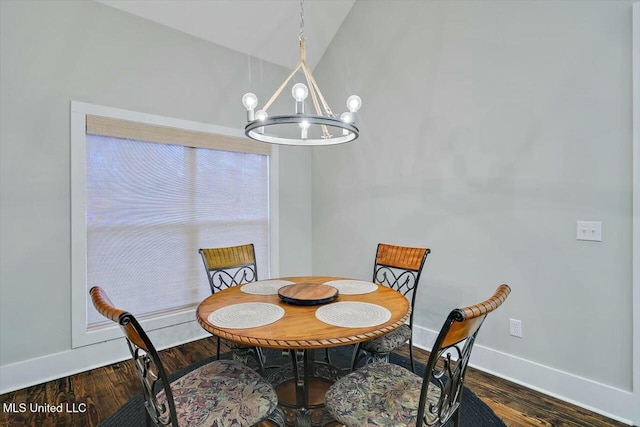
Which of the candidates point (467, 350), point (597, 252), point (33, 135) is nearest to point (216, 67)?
point (33, 135)

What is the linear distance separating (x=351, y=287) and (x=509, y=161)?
149cm

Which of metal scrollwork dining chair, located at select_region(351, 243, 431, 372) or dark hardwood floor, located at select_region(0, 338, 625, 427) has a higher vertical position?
metal scrollwork dining chair, located at select_region(351, 243, 431, 372)

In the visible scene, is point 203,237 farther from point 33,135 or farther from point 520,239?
point 520,239

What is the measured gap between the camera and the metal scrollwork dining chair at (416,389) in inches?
43.1

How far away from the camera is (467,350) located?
1236 mm

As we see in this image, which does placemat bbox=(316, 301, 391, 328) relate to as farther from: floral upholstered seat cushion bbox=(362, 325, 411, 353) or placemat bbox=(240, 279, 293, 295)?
placemat bbox=(240, 279, 293, 295)

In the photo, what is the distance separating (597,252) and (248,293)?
2.19m

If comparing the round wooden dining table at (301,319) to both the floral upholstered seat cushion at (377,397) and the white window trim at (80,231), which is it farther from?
the white window trim at (80,231)

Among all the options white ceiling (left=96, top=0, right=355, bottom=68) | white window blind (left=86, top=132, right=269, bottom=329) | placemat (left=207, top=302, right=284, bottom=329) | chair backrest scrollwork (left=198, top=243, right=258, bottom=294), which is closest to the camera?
placemat (left=207, top=302, right=284, bottom=329)

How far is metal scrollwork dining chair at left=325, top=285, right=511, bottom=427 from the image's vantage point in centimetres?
109

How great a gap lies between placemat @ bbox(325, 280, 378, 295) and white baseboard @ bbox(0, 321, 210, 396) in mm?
1792

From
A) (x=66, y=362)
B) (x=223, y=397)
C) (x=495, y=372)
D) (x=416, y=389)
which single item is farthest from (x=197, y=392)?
(x=495, y=372)

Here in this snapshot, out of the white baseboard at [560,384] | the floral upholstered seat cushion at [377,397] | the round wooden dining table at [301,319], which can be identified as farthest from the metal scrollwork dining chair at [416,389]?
the white baseboard at [560,384]

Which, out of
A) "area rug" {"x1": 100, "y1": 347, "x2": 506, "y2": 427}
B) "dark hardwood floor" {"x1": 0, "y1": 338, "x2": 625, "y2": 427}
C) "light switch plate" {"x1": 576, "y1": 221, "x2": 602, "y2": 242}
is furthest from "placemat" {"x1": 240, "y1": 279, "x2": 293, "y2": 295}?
"light switch plate" {"x1": 576, "y1": 221, "x2": 602, "y2": 242}
